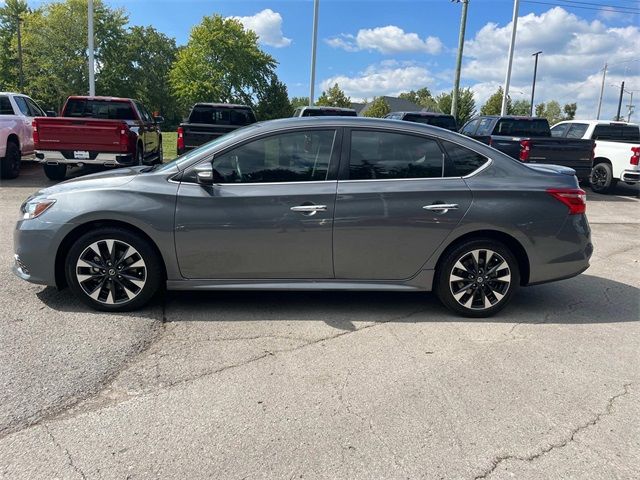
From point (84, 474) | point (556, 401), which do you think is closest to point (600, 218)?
point (556, 401)

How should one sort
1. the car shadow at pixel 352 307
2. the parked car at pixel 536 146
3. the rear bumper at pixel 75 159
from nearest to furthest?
the car shadow at pixel 352 307 → the rear bumper at pixel 75 159 → the parked car at pixel 536 146

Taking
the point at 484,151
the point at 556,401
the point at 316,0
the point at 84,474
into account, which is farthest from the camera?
the point at 316,0

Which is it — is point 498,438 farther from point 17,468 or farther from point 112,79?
point 112,79

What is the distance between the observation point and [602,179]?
46.3 feet

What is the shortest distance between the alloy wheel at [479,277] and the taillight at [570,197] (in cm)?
75

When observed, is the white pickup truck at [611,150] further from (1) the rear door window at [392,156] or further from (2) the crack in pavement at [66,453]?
(2) the crack in pavement at [66,453]

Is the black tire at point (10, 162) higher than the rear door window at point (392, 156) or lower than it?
lower

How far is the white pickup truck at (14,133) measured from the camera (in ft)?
38.2

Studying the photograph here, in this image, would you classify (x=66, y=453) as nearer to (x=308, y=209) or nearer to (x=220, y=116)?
(x=308, y=209)

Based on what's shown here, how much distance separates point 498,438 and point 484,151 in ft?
8.73

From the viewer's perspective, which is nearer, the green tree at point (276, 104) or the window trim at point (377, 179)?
the window trim at point (377, 179)

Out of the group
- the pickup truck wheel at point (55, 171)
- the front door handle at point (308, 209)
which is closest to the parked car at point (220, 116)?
the pickup truck wheel at point (55, 171)

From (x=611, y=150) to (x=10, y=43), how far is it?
70064mm

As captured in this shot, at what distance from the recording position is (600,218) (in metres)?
10.7
